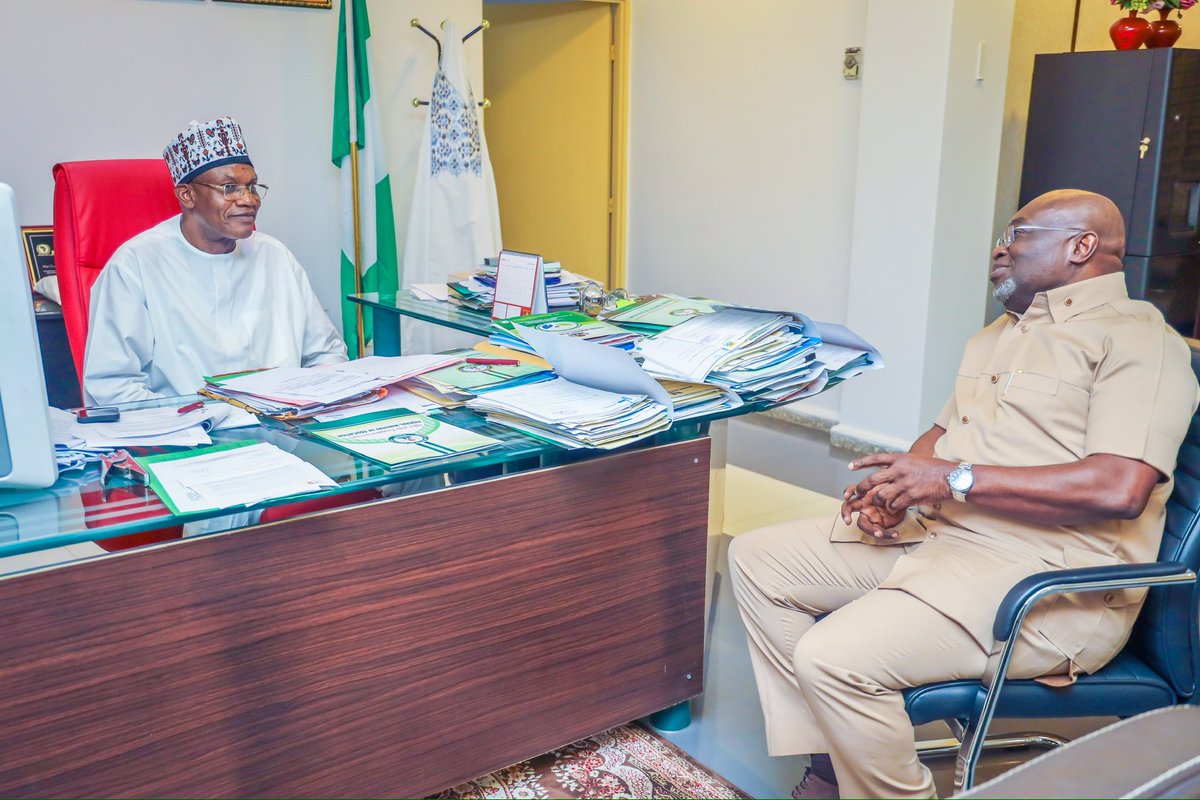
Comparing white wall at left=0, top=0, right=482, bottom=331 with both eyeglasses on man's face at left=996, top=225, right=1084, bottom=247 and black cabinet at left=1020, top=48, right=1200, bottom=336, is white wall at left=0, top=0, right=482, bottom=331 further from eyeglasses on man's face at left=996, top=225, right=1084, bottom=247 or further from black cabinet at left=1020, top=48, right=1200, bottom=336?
eyeglasses on man's face at left=996, top=225, right=1084, bottom=247

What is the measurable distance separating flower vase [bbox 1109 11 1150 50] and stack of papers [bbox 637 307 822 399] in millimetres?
2807

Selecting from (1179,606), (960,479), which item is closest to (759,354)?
(960,479)

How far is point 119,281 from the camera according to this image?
245 cm

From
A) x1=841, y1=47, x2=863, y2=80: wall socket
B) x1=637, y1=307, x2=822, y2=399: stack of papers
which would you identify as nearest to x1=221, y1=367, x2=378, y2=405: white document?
x1=637, y1=307, x2=822, y2=399: stack of papers

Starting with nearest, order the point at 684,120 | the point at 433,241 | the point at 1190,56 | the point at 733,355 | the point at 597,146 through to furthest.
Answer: the point at 733,355, the point at 1190,56, the point at 433,241, the point at 684,120, the point at 597,146

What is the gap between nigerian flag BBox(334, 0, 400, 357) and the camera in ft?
13.6

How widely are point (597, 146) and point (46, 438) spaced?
4.60 meters

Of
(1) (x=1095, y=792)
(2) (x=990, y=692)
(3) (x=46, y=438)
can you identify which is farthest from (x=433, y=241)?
(1) (x=1095, y=792)

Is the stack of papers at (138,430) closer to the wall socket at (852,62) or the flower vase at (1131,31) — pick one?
the wall socket at (852,62)

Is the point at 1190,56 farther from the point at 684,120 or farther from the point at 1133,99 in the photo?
the point at 684,120

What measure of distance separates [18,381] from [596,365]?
0.89m

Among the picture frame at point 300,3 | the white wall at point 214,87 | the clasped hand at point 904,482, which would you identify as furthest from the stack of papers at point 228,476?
the picture frame at point 300,3

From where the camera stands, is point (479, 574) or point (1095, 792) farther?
point (479, 574)

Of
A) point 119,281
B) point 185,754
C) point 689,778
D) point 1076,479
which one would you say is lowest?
point 689,778
